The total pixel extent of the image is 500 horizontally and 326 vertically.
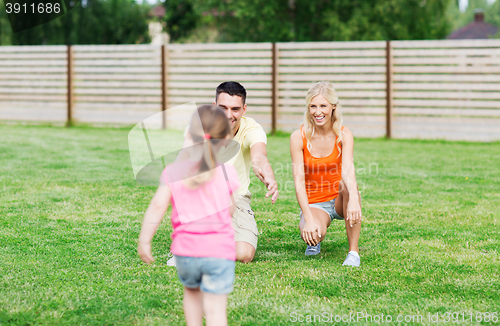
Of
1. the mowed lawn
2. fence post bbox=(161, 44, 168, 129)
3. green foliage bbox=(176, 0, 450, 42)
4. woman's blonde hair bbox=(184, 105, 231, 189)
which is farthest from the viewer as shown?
green foliage bbox=(176, 0, 450, 42)

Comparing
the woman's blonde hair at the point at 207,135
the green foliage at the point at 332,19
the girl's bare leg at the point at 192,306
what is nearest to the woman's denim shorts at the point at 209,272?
the girl's bare leg at the point at 192,306

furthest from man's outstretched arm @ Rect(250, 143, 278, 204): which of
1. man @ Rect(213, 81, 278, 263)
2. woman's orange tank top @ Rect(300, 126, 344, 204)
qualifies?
woman's orange tank top @ Rect(300, 126, 344, 204)

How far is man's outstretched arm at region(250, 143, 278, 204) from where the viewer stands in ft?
10.2

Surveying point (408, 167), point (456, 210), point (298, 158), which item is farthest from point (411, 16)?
point (298, 158)

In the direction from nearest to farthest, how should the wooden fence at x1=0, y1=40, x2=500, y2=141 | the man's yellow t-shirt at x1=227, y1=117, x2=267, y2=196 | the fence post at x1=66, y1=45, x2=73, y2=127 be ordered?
the man's yellow t-shirt at x1=227, y1=117, x2=267, y2=196
the wooden fence at x1=0, y1=40, x2=500, y2=141
the fence post at x1=66, y1=45, x2=73, y2=127

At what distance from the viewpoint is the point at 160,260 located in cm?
352

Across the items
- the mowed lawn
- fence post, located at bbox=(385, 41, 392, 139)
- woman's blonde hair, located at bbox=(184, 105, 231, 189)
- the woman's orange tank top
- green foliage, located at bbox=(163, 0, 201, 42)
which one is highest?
green foliage, located at bbox=(163, 0, 201, 42)

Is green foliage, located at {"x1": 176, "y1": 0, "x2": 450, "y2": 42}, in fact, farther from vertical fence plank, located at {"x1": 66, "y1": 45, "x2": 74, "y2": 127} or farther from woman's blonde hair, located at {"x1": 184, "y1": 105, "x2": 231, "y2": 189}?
woman's blonde hair, located at {"x1": 184, "y1": 105, "x2": 231, "y2": 189}

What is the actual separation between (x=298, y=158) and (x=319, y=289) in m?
1.04

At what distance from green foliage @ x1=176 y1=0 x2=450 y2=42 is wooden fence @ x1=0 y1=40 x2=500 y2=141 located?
9.43m

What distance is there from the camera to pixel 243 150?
381 cm

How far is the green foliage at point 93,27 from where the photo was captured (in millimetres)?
27328

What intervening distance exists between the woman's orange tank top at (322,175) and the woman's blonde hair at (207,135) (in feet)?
5.91

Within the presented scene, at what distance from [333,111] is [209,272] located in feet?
6.52
